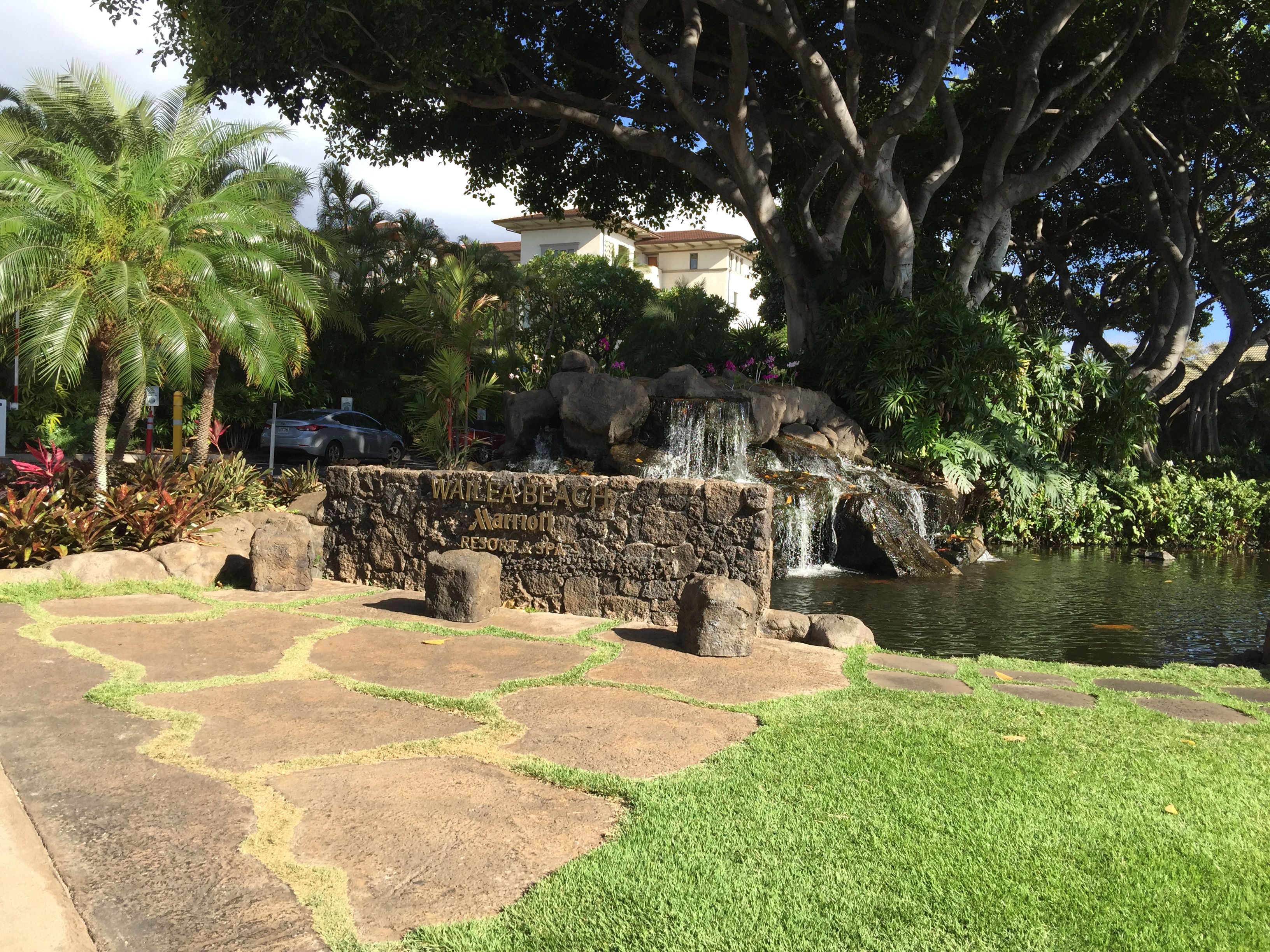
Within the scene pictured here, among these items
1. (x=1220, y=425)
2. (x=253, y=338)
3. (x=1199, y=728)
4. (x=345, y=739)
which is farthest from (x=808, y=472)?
(x=1220, y=425)

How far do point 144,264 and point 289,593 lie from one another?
491 centimetres

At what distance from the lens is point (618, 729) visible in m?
4.08

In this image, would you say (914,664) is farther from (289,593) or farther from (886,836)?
(289,593)

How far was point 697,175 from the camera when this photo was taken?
1759 cm

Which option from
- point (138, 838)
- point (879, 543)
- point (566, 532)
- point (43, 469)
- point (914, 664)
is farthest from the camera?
point (879, 543)

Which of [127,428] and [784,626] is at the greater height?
[127,428]

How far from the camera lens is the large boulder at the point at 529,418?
16109mm

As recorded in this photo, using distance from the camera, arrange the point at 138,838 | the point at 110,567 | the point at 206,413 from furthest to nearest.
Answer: the point at 206,413
the point at 110,567
the point at 138,838

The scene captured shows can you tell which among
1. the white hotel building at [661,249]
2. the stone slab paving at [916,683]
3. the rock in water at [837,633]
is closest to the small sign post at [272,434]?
the rock in water at [837,633]

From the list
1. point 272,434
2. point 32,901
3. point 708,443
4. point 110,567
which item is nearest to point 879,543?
point 708,443

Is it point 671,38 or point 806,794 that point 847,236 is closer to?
point 671,38

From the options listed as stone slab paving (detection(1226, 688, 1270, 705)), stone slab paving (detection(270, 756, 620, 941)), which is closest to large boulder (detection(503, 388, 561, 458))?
stone slab paving (detection(1226, 688, 1270, 705))

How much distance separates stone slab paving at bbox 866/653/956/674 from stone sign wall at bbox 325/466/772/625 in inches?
35.5

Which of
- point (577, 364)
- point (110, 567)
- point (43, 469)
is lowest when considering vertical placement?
point (110, 567)
